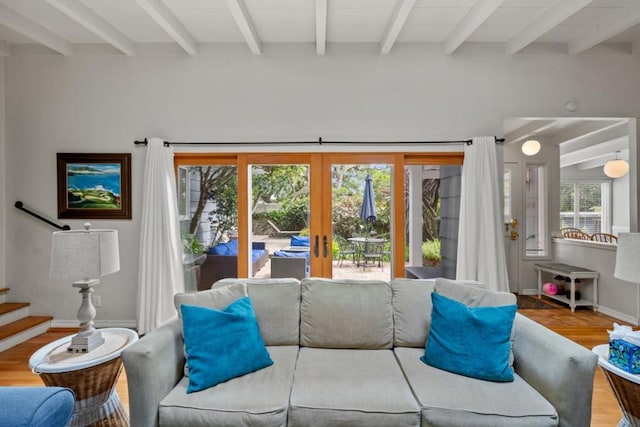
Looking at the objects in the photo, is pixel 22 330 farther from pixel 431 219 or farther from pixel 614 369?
pixel 614 369

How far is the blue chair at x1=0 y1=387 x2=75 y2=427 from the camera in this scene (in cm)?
109

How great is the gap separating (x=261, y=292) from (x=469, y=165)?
8.37 ft

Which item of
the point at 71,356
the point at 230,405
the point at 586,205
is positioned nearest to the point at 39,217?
the point at 71,356

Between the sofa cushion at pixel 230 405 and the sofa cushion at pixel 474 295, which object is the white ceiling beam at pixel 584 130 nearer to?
the sofa cushion at pixel 474 295

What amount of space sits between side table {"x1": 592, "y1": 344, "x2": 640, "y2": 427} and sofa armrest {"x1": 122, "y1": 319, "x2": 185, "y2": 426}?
2.16 m

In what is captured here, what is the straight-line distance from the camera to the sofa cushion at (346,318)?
2160 millimetres

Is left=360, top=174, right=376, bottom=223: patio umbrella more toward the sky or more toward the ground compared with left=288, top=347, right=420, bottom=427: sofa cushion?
more toward the sky

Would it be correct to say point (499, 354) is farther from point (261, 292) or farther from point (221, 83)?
point (221, 83)

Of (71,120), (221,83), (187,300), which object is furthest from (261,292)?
(71,120)

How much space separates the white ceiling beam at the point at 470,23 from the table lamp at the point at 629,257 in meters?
1.99

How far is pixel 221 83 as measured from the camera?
3.61 meters

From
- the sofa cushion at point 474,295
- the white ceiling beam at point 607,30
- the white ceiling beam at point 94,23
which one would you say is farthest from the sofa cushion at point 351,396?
the white ceiling beam at point 607,30

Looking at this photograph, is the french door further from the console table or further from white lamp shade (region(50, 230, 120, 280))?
the console table

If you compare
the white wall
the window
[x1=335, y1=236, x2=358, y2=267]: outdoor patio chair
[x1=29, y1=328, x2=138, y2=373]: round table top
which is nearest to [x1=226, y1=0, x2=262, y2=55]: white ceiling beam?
the white wall
